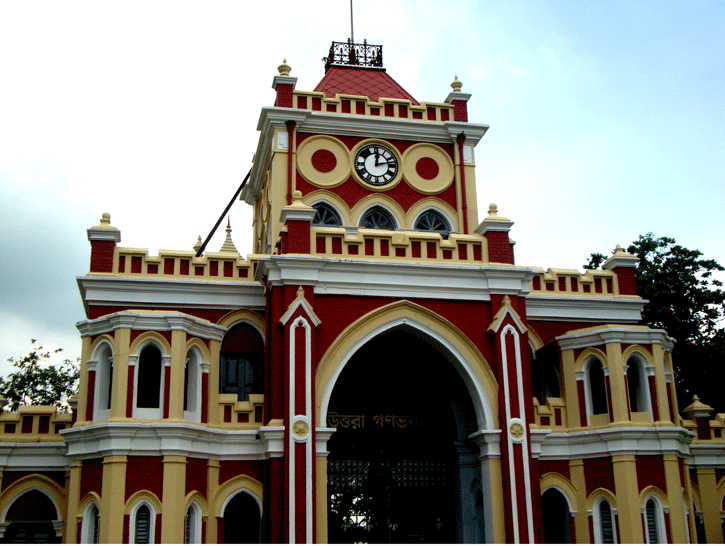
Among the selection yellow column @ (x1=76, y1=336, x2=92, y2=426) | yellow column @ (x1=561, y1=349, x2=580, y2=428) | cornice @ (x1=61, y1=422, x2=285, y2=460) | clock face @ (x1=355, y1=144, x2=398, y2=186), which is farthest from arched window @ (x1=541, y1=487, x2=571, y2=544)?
yellow column @ (x1=76, y1=336, x2=92, y2=426)

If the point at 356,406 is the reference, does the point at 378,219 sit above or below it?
above

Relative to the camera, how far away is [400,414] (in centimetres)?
1980

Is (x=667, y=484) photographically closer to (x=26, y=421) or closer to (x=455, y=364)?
(x=455, y=364)

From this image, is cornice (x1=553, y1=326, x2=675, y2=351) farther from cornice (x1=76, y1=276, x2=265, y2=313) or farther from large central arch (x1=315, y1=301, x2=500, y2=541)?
cornice (x1=76, y1=276, x2=265, y2=313)

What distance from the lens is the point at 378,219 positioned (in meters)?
22.7

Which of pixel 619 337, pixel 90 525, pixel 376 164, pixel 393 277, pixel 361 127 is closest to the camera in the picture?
pixel 90 525

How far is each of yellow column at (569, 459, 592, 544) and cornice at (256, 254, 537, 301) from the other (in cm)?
435

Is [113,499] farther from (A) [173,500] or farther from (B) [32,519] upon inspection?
(B) [32,519]

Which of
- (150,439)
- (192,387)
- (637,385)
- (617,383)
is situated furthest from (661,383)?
(150,439)

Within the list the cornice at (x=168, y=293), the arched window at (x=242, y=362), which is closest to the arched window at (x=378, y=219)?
the cornice at (x=168, y=293)

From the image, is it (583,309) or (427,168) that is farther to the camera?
(427,168)

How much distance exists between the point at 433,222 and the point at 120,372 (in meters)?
9.82

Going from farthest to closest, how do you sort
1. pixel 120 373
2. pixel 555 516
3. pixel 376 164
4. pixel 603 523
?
pixel 376 164
pixel 555 516
pixel 603 523
pixel 120 373

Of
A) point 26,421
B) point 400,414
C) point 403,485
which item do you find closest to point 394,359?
point 400,414
